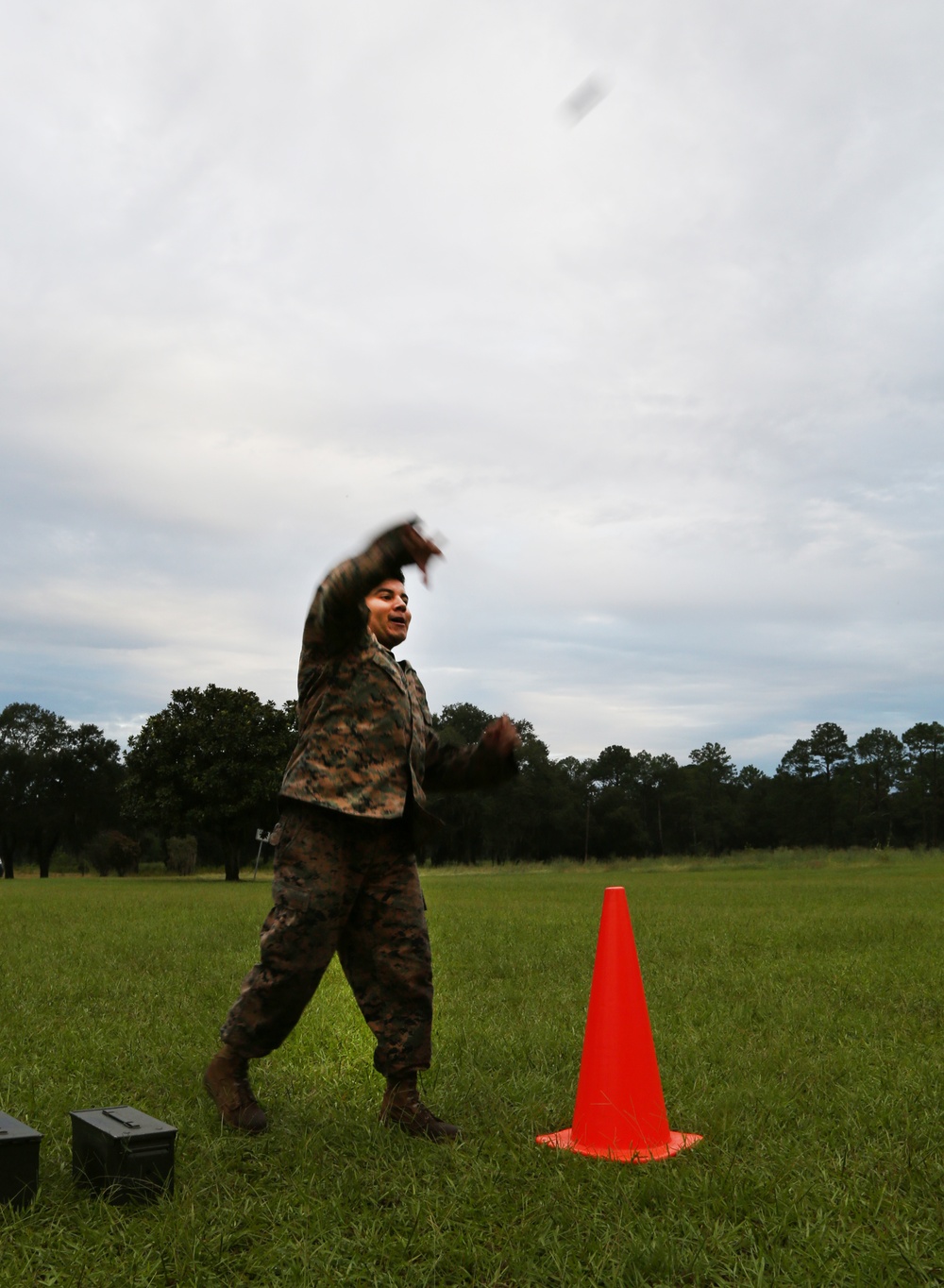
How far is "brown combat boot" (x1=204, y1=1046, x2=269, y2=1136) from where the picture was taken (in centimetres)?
400

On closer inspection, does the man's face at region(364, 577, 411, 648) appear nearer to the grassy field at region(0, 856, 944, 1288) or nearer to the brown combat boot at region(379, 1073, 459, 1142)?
the brown combat boot at region(379, 1073, 459, 1142)

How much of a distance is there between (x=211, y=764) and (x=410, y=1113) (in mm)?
41178

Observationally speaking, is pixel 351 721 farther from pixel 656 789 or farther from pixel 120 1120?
pixel 656 789

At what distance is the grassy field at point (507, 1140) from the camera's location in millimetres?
2814

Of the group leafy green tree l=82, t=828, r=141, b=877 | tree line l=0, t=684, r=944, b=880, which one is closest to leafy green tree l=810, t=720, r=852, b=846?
tree line l=0, t=684, r=944, b=880

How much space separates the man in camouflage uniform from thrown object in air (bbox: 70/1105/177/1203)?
2.51 feet

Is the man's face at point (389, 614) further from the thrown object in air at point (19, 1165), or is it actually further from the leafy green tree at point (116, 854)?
the leafy green tree at point (116, 854)

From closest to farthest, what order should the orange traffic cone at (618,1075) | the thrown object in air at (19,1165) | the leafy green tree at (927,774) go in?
the thrown object in air at (19,1165) → the orange traffic cone at (618,1075) → the leafy green tree at (927,774)

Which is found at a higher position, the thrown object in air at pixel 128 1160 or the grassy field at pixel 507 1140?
the thrown object in air at pixel 128 1160

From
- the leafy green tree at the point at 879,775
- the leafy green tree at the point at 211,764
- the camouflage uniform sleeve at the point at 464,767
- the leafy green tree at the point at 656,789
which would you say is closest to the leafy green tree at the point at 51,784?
the leafy green tree at the point at 211,764

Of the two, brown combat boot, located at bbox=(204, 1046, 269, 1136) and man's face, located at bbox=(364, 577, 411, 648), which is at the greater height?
man's face, located at bbox=(364, 577, 411, 648)

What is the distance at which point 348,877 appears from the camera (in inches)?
159

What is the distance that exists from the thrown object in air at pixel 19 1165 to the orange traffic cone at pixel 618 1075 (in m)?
1.71

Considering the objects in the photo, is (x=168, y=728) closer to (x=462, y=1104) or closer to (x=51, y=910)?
(x=51, y=910)
